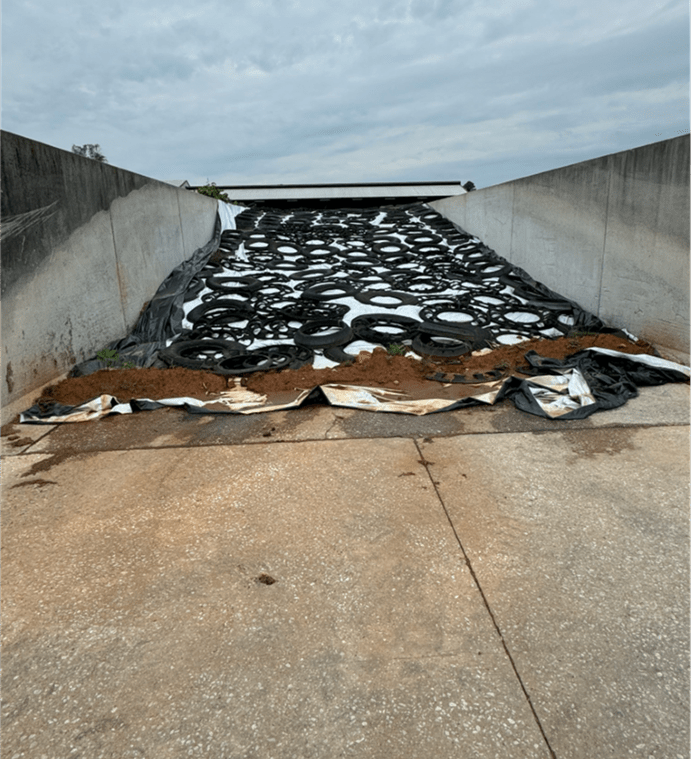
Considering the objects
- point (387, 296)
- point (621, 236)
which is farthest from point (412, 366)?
point (621, 236)

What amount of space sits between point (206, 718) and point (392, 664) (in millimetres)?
608

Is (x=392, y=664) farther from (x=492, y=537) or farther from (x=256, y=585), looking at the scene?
(x=492, y=537)

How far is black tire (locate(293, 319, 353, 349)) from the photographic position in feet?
19.0

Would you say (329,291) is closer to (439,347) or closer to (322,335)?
(322,335)

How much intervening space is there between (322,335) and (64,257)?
8.88 ft

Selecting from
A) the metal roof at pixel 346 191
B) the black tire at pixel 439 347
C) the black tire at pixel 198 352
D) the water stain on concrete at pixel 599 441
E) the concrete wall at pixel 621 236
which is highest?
the metal roof at pixel 346 191

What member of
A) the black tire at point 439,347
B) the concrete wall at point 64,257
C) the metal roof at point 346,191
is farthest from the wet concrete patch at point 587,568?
the metal roof at point 346,191

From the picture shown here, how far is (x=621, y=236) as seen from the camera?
18.9ft

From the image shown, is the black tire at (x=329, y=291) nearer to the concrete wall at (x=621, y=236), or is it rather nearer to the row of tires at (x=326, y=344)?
the row of tires at (x=326, y=344)

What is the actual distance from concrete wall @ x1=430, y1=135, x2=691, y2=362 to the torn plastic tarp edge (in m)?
0.75

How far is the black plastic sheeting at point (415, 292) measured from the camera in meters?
4.35

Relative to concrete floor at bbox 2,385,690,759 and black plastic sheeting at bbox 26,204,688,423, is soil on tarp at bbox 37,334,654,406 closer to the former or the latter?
black plastic sheeting at bbox 26,204,688,423

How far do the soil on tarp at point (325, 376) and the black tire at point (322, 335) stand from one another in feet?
1.52

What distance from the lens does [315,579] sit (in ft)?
6.86
